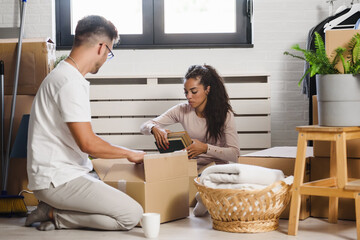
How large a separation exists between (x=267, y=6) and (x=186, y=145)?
1654 millimetres

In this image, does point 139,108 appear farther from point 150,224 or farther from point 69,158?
point 150,224

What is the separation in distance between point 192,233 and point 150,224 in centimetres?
21

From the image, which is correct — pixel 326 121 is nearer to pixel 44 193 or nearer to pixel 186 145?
pixel 186 145

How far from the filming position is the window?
13.1 ft

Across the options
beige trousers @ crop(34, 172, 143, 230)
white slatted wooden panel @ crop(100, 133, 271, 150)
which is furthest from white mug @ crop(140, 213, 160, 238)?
white slatted wooden panel @ crop(100, 133, 271, 150)

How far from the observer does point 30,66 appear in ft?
9.38

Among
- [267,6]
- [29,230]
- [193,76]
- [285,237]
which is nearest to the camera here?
[285,237]

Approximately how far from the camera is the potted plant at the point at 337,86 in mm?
2029

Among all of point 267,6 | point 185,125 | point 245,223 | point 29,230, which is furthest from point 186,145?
point 267,6

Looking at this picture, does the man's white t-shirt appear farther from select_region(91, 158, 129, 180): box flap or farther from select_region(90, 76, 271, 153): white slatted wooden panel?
select_region(90, 76, 271, 153): white slatted wooden panel

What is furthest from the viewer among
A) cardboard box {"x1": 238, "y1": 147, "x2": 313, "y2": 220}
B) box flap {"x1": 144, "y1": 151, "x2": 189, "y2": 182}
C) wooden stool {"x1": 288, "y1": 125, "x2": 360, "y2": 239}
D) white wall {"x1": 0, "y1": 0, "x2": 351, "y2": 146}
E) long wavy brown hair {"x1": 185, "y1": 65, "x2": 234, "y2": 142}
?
white wall {"x1": 0, "y1": 0, "x2": 351, "y2": 146}

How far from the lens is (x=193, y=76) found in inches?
118

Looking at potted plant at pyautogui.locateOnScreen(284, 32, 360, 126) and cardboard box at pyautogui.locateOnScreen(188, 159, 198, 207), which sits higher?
potted plant at pyautogui.locateOnScreen(284, 32, 360, 126)

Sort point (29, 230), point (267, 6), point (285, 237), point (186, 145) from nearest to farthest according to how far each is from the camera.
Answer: point (285, 237) < point (29, 230) < point (186, 145) < point (267, 6)
